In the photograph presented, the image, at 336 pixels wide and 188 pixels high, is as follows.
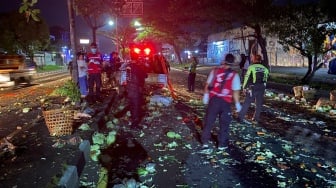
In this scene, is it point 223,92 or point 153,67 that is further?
point 153,67

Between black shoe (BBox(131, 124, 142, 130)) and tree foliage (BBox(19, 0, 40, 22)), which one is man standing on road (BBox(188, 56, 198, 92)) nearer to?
black shoe (BBox(131, 124, 142, 130))

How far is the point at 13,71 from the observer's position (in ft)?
66.6

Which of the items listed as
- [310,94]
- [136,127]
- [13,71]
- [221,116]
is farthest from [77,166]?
[13,71]

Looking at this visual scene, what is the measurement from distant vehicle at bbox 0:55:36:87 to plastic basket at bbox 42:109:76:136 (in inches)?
584

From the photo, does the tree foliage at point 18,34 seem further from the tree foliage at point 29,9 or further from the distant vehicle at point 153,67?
the tree foliage at point 29,9

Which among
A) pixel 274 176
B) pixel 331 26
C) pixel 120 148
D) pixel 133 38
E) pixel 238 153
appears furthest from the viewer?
pixel 133 38

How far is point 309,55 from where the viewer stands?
18.7m

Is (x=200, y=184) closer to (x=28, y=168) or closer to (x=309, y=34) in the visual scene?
(x=28, y=168)

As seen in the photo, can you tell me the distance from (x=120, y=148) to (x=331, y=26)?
1535 cm

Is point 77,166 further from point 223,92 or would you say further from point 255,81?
point 255,81

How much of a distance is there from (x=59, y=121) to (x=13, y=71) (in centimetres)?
1535

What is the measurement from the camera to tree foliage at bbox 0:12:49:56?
4297cm

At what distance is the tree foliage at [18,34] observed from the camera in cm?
4297

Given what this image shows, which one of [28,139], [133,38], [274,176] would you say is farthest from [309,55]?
[133,38]
